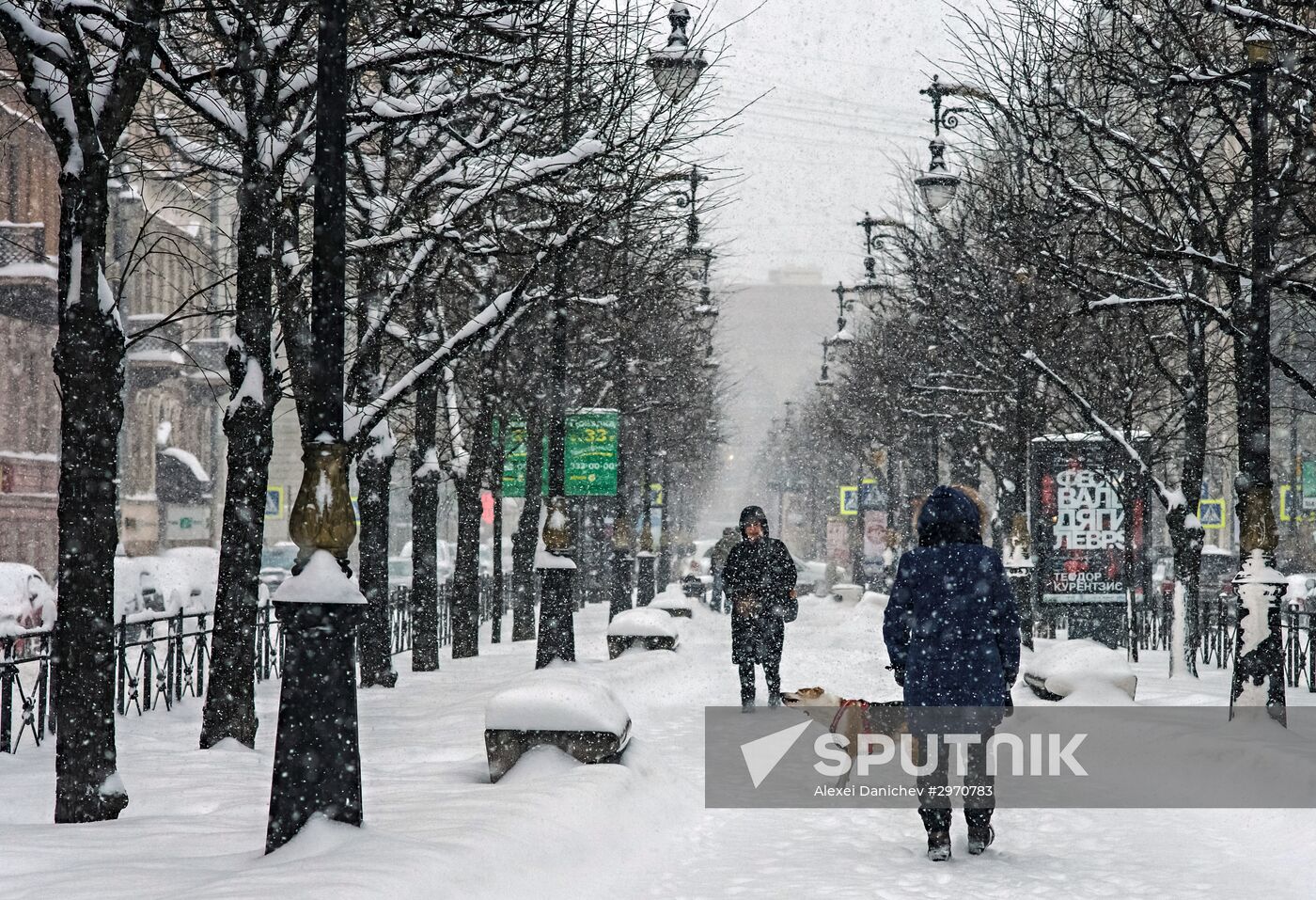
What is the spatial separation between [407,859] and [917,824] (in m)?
3.96

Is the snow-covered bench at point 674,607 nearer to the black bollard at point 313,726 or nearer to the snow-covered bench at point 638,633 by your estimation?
the snow-covered bench at point 638,633

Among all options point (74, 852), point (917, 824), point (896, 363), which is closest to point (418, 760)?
point (917, 824)

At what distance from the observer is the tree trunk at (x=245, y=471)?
1093cm

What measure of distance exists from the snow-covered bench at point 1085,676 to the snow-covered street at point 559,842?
155 inches

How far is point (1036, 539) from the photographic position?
20.9 meters

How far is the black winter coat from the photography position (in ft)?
47.0

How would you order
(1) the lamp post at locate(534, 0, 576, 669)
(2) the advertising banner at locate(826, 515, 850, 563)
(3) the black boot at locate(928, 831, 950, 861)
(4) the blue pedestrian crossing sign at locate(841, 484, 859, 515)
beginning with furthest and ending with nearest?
(2) the advertising banner at locate(826, 515, 850, 563) < (4) the blue pedestrian crossing sign at locate(841, 484, 859, 515) < (1) the lamp post at locate(534, 0, 576, 669) < (3) the black boot at locate(928, 831, 950, 861)

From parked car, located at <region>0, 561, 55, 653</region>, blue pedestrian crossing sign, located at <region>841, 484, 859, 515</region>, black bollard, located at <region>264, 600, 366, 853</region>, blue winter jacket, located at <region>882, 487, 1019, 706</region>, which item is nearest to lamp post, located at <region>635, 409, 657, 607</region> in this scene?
blue pedestrian crossing sign, located at <region>841, 484, 859, 515</region>

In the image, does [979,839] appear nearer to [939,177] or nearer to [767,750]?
[767,750]

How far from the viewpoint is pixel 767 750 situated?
1245 centimetres

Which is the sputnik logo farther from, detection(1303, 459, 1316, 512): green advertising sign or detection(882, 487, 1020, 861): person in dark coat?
detection(1303, 459, 1316, 512): green advertising sign

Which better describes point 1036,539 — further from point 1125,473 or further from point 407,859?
point 407,859

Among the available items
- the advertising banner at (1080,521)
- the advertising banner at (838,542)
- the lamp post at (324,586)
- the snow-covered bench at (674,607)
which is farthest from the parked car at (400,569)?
the lamp post at (324,586)

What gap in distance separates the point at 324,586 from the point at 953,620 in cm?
336
